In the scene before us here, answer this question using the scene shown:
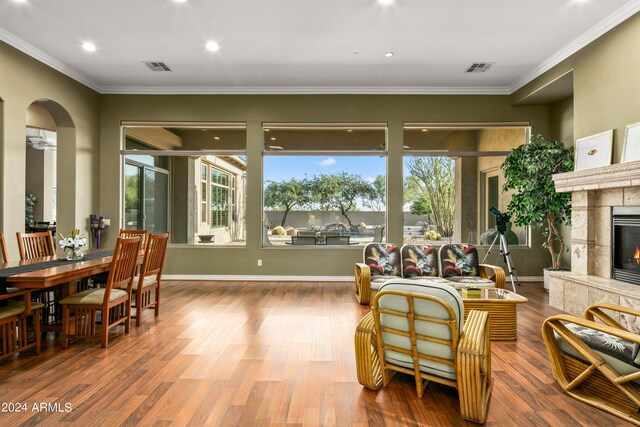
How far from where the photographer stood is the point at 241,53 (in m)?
5.32

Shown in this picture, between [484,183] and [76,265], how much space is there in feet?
21.5

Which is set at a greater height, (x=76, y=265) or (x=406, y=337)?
(x=76, y=265)

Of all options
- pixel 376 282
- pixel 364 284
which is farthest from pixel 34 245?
pixel 376 282

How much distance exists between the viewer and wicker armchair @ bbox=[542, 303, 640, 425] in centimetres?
227

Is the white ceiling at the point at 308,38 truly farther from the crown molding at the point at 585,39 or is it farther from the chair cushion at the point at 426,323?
the chair cushion at the point at 426,323

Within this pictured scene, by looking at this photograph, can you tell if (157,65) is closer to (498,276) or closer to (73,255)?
(73,255)

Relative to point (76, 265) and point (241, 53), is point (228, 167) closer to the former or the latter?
point (241, 53)

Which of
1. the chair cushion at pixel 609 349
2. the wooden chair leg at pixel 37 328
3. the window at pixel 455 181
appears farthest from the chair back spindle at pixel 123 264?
the window at pixel 455 181

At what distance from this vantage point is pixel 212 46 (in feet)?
16.8

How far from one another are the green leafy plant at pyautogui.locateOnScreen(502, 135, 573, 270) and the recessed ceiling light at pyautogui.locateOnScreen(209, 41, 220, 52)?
4908 mm

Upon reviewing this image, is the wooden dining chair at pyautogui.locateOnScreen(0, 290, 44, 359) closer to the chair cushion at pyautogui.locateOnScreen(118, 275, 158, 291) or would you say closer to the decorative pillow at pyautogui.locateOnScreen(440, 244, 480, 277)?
the chair cushion at pyautogui.locateOnScreen(118, 275, 158, 291)

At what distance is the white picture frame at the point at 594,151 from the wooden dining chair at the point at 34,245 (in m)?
6.86

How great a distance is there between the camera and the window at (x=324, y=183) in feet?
22.8

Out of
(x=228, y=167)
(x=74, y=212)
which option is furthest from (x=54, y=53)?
(x=228, y=167)
